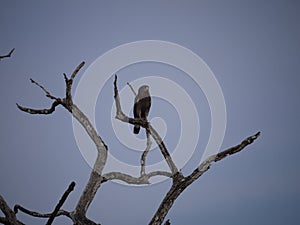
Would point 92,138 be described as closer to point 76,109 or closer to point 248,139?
point 76,109

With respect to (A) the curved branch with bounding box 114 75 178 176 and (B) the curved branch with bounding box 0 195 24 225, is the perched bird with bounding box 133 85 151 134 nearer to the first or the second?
(A) the curved branch with bounding box 114 75 178 176

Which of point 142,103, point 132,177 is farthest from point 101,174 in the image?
point 142,103

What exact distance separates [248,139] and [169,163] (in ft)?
2.45

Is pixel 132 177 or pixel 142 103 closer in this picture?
pixel 132 177

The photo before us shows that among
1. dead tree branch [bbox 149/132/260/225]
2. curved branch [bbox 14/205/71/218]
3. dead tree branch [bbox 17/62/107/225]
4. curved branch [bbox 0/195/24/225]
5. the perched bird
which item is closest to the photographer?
curved branch [bbox 0/195/24/225]

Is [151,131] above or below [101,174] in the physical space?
above

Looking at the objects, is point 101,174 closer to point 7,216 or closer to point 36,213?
point 36,213

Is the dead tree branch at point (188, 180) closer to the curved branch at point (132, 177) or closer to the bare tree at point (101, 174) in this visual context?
the bare tree at point (101, 174)

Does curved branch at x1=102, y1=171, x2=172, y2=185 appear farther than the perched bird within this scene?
No

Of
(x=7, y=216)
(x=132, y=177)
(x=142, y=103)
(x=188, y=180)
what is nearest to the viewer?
(x=7, y=216)

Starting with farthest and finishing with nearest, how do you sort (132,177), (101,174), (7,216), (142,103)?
1. (142,103)
2. (132,177)
3. (101,174)
4. (7,216)

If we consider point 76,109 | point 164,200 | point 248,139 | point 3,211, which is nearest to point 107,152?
point 76,109

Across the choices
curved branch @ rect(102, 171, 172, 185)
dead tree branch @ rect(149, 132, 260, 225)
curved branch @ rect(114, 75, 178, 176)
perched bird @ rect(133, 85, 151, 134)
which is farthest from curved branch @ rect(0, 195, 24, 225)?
perched bird @ rect(133, 85, 151, 134)

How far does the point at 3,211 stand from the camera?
81.5 inches
